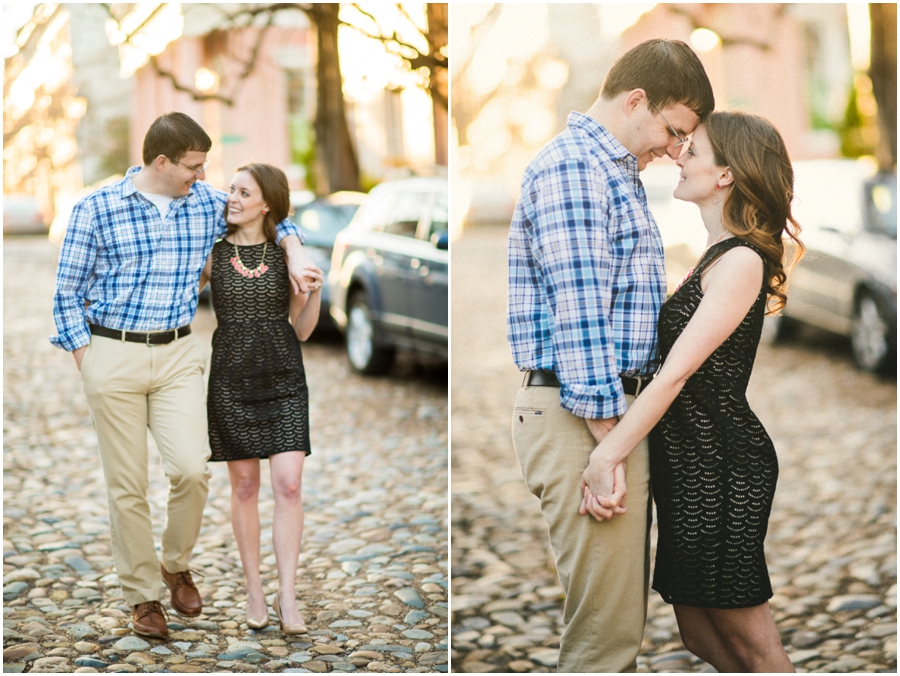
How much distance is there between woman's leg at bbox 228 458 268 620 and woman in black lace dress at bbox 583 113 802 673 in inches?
67.5

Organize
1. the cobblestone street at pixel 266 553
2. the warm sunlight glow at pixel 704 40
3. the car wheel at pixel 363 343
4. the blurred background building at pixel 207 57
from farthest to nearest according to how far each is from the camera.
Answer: the warm sunlight glow at pixel 704 40, the car wheel at pixel 363 343, the blurred background building at pixel 207 57, the cobblestone street at pixel 266 553

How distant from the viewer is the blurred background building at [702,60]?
7.38 m

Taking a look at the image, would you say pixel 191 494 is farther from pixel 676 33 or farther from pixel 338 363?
pixel 676 33

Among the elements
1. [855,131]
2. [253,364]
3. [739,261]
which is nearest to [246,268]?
[253,364]

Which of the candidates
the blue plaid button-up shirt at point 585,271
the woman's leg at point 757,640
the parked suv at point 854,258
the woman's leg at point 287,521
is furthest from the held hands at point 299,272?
the parked suv at point 854,258

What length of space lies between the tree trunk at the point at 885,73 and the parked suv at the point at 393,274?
3.90 m

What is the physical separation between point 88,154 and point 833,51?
45.5ft

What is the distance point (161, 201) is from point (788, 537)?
353cm

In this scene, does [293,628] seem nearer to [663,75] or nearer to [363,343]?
[663,75]

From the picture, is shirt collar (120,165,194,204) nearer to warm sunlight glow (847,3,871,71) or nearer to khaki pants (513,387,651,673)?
khaki pants (513,387,651,673)

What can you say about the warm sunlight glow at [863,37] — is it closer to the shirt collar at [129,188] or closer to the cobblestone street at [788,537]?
the cobblestone street at [788,537]

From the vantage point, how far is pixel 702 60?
786 cm

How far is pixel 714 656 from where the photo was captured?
9.15 feet

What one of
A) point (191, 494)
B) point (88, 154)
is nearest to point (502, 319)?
point (88, 154)
